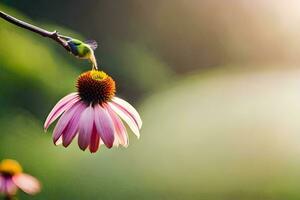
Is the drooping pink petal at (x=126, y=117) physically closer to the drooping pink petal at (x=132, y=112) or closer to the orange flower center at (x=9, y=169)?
the drooping pink petal at (x=132, y=112)

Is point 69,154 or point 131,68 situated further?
point 131,68

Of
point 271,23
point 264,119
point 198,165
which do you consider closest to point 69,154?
point 198,165

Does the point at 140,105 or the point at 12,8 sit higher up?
the point at 12,8

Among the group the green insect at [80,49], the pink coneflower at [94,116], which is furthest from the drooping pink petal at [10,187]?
the green insect at [80,49]

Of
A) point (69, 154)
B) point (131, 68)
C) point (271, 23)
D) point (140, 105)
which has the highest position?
point (271, 23)

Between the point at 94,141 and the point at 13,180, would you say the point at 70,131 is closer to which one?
the point at 94,141

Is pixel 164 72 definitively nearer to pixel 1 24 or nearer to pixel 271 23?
pixel 271 23

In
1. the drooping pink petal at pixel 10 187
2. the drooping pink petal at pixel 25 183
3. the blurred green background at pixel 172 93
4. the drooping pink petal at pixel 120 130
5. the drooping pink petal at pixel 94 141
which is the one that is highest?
the blurred green background at pixel 172 93
